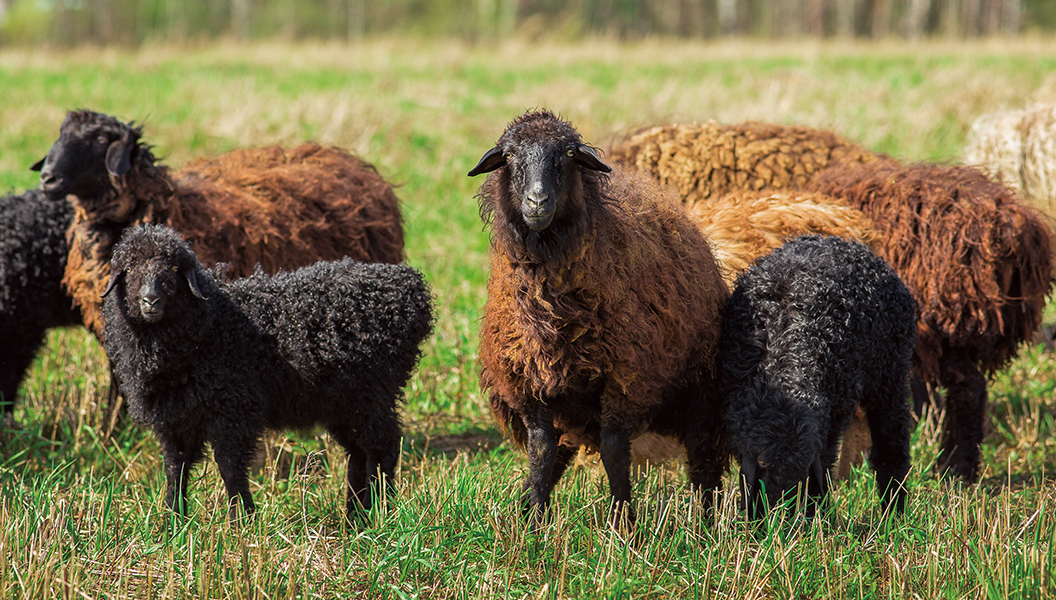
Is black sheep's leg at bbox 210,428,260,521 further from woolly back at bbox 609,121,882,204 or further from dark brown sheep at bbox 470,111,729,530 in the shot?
woolly back at bbox 609,121,882,204

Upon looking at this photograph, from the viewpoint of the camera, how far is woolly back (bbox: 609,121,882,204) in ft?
24.7

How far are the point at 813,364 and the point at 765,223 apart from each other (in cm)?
163

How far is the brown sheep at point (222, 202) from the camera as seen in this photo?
5.90m

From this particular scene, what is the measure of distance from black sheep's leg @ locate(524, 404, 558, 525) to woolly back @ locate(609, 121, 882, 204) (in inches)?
138

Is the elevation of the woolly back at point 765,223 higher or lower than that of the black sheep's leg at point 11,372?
higher

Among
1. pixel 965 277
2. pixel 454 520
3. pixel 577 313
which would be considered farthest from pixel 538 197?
pixel 965 277

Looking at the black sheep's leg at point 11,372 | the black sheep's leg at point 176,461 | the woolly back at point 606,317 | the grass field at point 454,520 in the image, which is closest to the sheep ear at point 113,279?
the black sheep's leg at point 176,461

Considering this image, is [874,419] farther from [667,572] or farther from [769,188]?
[769,188]

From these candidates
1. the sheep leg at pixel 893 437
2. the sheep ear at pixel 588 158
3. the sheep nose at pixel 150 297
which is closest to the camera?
the sheep ear at pixel 588 158

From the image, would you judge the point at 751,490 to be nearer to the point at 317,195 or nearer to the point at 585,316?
the point at 585,316

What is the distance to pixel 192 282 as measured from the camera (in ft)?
15.3

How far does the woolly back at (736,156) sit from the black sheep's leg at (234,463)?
12.6 feet

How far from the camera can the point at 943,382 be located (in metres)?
6.25

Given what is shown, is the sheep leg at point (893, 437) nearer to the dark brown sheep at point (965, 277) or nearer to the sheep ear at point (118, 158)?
the dark brown sheep at point (965, 277)
